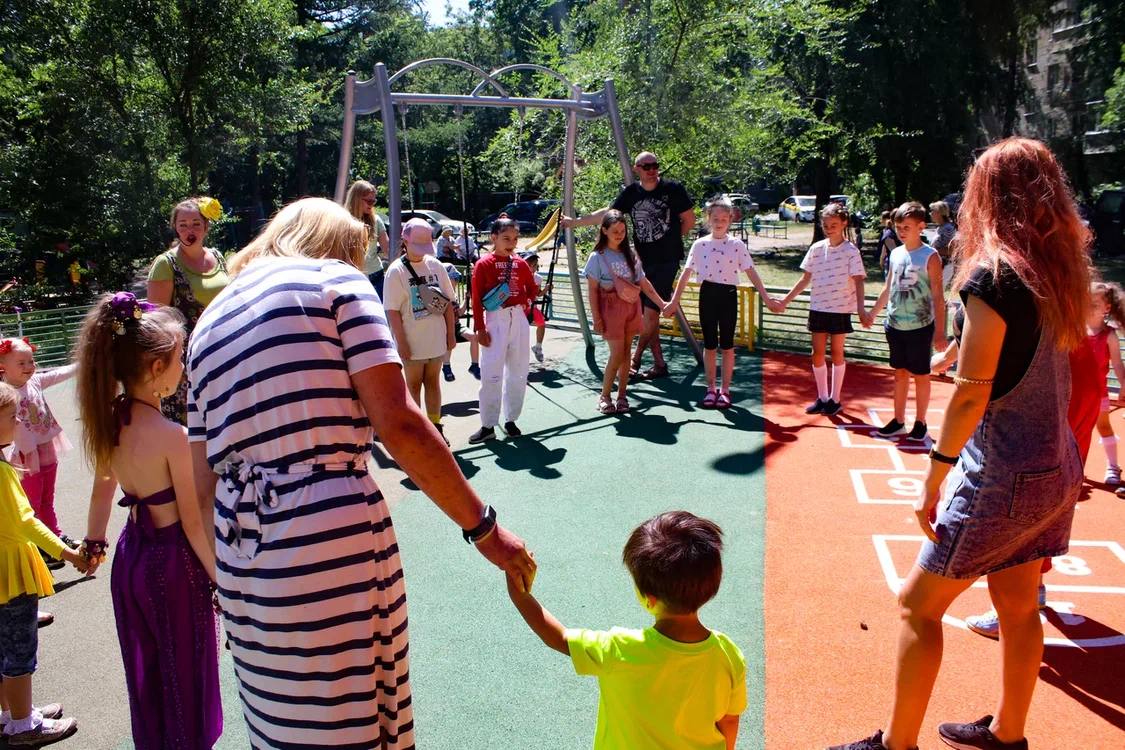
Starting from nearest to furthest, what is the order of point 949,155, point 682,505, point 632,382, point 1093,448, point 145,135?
1. point 682,505
2. point 1093,448
3. point 632,382
4. point 145,135
5. point 949,155

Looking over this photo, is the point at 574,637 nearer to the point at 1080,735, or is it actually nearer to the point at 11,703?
the point at 1080,735

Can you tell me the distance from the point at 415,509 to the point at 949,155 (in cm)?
2218

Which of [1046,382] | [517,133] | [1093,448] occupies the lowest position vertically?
[1093,448]

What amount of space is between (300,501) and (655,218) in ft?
23.3

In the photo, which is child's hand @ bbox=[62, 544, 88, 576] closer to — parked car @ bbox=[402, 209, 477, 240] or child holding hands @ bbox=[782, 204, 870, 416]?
parked car @ bbox=[402, 209, 477, 240]

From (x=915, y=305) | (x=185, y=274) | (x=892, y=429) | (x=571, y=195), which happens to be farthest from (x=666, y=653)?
(x=571, y=195)

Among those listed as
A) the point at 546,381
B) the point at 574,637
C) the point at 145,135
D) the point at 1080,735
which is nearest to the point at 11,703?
the point at 574,637

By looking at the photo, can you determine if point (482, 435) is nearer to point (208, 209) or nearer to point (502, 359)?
point (502, 359)

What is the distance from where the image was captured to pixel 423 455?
6.84ft

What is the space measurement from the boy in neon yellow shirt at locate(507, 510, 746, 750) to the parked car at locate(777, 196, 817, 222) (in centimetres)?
3799

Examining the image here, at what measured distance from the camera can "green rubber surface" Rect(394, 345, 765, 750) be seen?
347 cm

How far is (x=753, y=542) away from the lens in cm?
502

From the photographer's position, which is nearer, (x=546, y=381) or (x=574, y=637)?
(x=574, y=637)

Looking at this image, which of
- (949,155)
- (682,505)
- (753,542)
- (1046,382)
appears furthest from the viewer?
(949,155)
